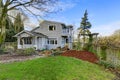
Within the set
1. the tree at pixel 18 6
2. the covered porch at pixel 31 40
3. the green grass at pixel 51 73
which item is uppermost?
the tree at pixel 18 6

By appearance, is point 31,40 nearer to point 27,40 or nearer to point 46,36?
point 27,40

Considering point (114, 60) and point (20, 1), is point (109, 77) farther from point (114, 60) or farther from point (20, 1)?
point (20, 1)

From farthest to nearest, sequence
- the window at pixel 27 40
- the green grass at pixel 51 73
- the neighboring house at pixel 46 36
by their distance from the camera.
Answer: the window at pixel 27 40 < the neighboring house at pixel 46 36 < the green grass at pixel 51 73

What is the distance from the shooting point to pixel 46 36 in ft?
121

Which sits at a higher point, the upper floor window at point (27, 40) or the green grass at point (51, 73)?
the upper floor window at point (27, 40)

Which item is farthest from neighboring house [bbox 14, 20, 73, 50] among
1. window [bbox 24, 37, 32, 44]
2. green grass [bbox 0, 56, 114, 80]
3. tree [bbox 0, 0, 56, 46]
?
green grass [bbox 0, 56, 114, 80]

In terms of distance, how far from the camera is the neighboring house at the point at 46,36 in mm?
35119

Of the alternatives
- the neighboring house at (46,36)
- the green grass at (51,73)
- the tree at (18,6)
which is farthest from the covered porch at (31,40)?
the green grass at (51,73)

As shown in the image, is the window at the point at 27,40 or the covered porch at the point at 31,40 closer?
the covered porch at the point at 31,40

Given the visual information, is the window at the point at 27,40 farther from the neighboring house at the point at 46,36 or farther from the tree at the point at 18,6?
the tree at the point at 18,6

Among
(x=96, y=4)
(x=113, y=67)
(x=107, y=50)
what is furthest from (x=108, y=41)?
(x=96, y=4)

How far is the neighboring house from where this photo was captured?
3512cm

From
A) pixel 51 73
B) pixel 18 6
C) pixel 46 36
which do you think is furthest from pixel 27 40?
pixel 51 73

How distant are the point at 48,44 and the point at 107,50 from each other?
74.7 feet
